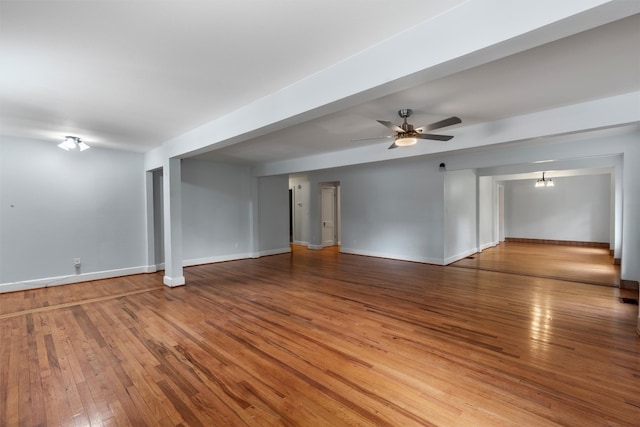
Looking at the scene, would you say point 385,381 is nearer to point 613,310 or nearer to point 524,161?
point 613,310

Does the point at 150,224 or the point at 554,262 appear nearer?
the point at 150,224

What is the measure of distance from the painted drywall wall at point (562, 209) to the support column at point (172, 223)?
11249 millimetres

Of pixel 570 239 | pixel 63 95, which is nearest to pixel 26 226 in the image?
pixel 63 95

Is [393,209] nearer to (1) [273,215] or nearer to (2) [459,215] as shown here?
(2) [459,215]

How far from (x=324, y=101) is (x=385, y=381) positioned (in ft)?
7.54

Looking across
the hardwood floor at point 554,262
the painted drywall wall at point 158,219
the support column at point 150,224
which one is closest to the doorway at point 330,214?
the hardwood floor at point 554,262

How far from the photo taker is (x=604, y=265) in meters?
6.53

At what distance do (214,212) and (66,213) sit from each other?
2764mm

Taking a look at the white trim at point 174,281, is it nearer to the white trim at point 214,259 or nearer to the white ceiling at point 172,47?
the white trim at point 214,259

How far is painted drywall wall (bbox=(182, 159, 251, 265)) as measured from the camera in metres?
6.77

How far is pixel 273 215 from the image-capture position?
28.0ft

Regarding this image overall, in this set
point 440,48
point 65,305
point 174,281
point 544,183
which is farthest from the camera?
point 544,183

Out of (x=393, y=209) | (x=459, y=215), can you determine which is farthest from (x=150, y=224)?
(x=459, y=215)

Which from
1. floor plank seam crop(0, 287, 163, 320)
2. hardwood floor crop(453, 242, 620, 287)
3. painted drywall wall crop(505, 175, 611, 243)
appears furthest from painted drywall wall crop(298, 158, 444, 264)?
painted drywall wall crop(505, 175, 611, 243)
